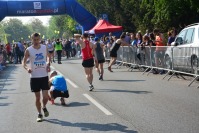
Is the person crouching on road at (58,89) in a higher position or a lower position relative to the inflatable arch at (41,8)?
lower

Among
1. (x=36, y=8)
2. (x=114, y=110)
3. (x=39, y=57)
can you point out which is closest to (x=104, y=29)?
(x=36, y=8)

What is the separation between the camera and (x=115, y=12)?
47.2 metres

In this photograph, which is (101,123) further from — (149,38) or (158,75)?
(149,38)

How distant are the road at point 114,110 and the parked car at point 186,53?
0.64 metres

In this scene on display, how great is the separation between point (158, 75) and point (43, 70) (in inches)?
343

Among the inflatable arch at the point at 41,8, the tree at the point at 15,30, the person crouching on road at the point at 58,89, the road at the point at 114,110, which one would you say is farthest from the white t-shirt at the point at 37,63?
the tree at the point at 15,30

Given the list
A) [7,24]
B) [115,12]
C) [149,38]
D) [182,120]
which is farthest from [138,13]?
[7,24]

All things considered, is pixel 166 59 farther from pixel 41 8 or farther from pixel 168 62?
pixel 41 8

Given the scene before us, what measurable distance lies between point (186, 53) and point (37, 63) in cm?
665

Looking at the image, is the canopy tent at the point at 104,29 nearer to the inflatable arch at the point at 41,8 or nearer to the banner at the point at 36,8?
the inflatable arch at the point at 41,8

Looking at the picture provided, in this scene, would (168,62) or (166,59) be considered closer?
(168,62)

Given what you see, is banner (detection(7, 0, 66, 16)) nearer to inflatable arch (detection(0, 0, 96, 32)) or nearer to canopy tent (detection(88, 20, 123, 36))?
inflatable arch (detection(0, 0, 96, 32))

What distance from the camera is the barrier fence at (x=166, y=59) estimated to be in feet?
41.0

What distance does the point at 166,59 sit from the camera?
47.9 feet
